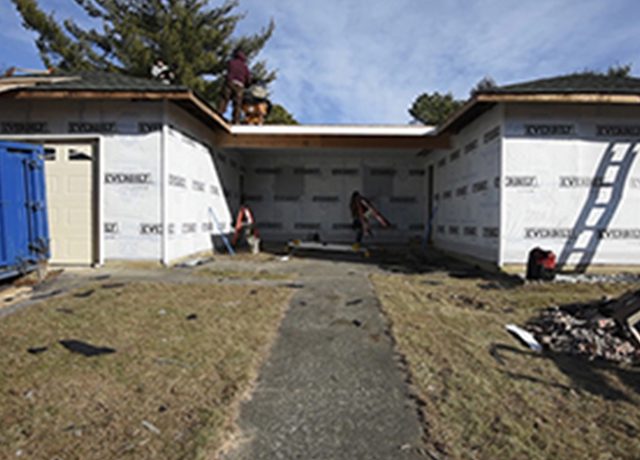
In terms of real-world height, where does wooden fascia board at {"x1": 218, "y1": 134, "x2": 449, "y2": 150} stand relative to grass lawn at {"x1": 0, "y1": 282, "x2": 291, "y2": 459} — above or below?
above

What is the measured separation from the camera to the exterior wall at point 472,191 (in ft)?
28.5

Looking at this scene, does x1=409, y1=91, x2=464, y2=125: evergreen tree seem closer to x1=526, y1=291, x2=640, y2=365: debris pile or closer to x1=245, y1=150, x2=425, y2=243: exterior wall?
x1=245, y1=150, x2=425, y2=243: exterior wall

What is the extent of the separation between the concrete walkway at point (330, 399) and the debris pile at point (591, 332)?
195cm

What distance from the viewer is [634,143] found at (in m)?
8.24

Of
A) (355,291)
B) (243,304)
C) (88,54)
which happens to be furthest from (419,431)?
(88,54)

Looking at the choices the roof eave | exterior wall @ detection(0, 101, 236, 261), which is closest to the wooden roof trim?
exterior wall @ detection(0, 101, 236, 261)

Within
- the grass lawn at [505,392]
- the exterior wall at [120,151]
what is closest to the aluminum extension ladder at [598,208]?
the grass lawn at [505,392]

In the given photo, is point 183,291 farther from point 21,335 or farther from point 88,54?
point 88,54

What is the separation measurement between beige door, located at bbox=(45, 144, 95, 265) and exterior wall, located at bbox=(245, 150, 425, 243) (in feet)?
24.8

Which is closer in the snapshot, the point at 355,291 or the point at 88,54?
the point at 355,291

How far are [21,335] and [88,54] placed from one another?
19.9m

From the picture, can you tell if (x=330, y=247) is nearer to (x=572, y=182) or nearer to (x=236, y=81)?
(x=572, y=182)

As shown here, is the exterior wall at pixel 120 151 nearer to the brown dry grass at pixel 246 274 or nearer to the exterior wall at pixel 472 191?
the brown dry grass at pixel 246 274

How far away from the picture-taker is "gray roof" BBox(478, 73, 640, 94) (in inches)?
307
